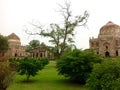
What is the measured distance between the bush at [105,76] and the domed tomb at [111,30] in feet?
168

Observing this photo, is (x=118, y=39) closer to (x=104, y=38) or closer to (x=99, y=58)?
(x=104, y=38)

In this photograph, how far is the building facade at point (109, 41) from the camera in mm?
62031

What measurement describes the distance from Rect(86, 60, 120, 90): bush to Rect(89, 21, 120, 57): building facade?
48.5m

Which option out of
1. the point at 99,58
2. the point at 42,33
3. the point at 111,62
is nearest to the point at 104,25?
the point at 42,33

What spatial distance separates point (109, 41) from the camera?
62.3 meters

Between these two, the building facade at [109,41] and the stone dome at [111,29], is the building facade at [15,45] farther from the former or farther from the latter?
the stone dome at [111,29]

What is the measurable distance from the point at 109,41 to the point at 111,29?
3277mm

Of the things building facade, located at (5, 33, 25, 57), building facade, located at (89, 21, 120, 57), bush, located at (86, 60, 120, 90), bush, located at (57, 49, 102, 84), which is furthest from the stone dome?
bush, located at (86, 60, 120, 90)

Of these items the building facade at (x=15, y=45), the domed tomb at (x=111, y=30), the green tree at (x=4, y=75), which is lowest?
the green tree at (x=4, y=75)

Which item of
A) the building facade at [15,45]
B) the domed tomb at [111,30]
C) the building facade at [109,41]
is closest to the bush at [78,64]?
the building facade at [109,41]

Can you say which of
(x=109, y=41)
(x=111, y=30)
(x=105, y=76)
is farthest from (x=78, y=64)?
(x=111, y=30)

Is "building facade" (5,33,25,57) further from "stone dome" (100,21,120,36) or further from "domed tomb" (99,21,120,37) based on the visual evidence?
"stone dome" (100,21,120,36)

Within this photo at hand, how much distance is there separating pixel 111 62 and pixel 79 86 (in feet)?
17.3

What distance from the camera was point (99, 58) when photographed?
19.4 meters
